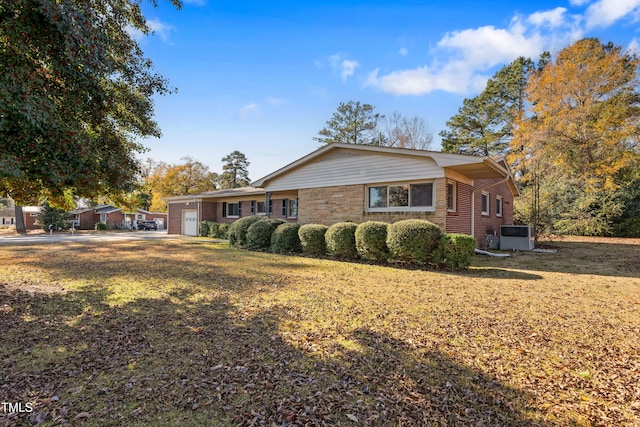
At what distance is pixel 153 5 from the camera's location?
7.04 m

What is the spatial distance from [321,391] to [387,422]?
62 cm

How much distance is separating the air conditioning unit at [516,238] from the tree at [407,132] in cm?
1785

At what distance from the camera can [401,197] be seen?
1278 centimetres

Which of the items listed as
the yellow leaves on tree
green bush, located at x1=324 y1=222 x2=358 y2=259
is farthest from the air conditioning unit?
green bush, located at x1=324 y1=222 x2=358 y2=259

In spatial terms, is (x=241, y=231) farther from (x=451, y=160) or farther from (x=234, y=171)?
(x=234, y=171)

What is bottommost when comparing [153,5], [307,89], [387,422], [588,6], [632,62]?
[387,422]

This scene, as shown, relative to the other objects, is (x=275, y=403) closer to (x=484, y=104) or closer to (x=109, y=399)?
(x=109, y=399)

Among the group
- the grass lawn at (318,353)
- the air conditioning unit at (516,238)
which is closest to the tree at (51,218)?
the grass lawn at (318,353)

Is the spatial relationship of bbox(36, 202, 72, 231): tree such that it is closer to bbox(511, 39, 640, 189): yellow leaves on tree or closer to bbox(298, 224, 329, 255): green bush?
bbox(298, 224, 329, 255): green bush

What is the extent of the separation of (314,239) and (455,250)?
16.4ft

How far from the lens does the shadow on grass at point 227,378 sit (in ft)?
7.78

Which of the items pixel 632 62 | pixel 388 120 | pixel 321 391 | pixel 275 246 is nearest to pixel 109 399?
pixel 321 391

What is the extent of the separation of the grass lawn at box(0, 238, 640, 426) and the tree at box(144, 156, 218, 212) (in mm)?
38607

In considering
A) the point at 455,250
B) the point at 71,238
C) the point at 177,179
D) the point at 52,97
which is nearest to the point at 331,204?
the point at 455,250
